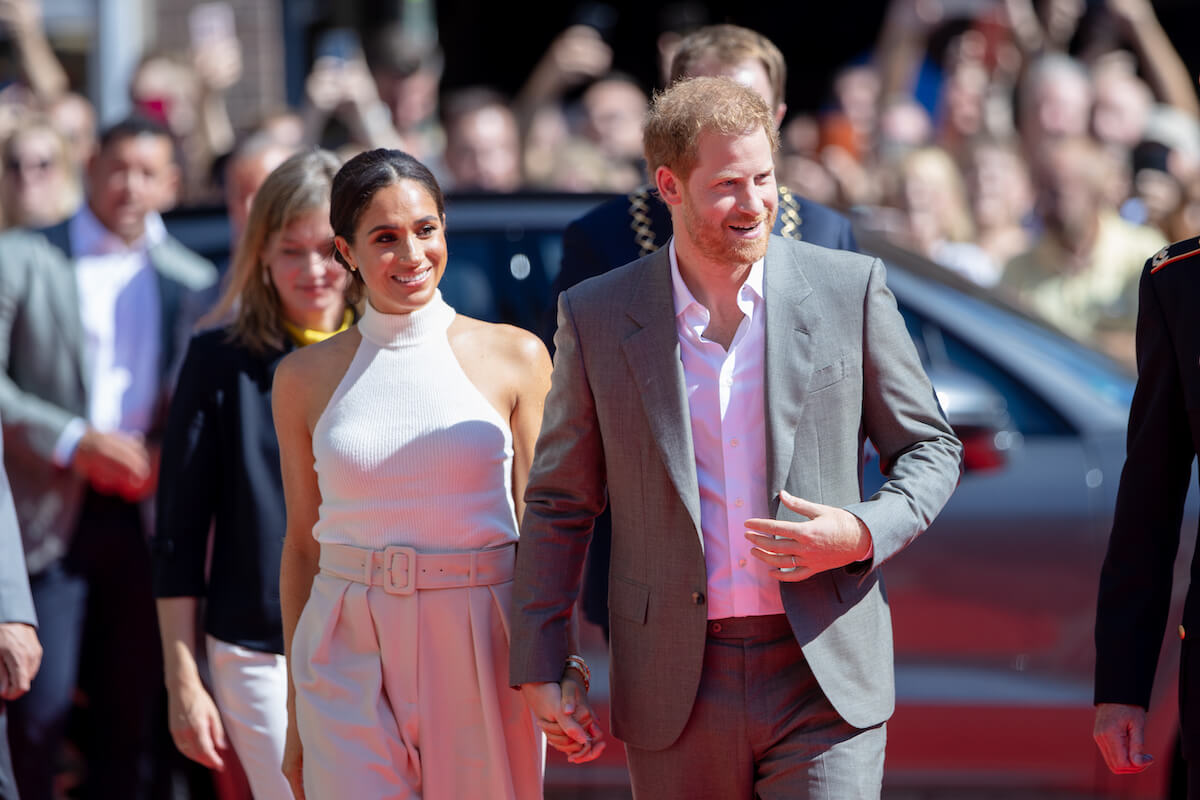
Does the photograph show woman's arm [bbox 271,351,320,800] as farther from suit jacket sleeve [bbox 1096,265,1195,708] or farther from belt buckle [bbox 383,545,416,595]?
suit jacket sleeve [bbox 1096,265,1195,708]

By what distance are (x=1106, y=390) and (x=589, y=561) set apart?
200 cm

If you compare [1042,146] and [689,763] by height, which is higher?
[1042,146]

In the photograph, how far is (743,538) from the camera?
3.02m

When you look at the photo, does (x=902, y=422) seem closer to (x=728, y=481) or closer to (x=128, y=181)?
(x=728, y=481)

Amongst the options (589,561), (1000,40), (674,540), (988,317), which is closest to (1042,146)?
(1000,40)

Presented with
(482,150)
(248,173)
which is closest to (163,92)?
(482,150)

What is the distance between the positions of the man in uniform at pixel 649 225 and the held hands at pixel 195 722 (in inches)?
36.4

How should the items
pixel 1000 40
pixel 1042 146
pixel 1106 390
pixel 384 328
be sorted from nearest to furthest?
1. pixel 384 328
2. pixel 1106 390
3. pixel 1042 146
4. pixel 1000 40

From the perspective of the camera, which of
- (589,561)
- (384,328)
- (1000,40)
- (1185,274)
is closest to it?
(1185,274)

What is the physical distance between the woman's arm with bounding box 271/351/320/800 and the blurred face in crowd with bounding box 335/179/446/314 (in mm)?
272

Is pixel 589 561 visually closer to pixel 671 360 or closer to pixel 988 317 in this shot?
pixel 671 360

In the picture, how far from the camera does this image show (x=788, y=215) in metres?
3.71

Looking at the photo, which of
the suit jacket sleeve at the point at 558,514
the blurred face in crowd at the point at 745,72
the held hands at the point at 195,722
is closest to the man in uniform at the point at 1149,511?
the suit jacket sleeve at the point at 558,514

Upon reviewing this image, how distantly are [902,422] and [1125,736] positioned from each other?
0.69m
